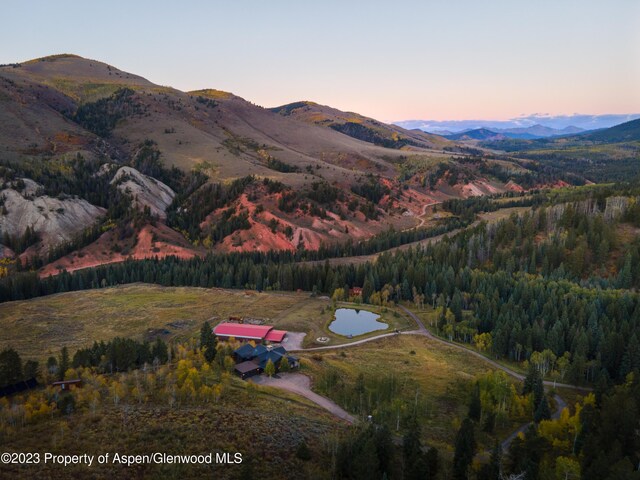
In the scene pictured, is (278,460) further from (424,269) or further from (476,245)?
(476,245)

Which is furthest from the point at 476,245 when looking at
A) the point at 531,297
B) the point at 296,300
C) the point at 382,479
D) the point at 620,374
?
the point at 382,479

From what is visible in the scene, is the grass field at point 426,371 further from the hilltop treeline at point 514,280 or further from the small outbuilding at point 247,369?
the hilltop treeline at point 514,280

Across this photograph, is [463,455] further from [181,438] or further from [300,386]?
[181,438]

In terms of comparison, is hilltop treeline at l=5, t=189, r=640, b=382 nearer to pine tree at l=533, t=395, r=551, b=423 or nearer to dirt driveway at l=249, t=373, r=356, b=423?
pine tree at l=533, t=395, r=551, b=423

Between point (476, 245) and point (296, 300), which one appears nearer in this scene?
point (296, 300)

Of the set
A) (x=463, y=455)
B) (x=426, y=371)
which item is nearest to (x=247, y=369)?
(x=426, y=371)

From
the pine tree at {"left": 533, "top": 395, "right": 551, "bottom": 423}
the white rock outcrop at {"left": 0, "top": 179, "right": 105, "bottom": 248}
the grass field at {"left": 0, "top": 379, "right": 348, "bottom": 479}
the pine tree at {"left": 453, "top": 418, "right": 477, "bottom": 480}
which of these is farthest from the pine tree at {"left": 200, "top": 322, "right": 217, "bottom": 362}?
the white rock outcrop at {"left": 0, "top": 179, "right": 105, "bottom": 248}

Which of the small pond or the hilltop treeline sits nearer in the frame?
the hilltop treeline
